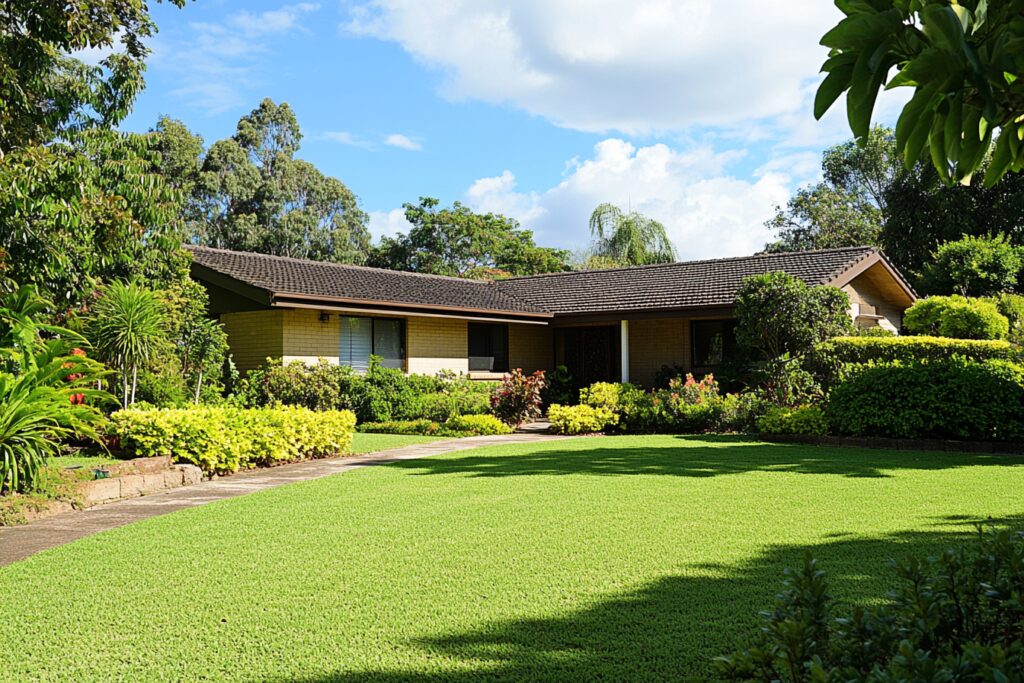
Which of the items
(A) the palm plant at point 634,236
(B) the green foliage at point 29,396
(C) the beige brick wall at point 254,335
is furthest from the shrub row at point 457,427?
(A) the palm plant at point 634,236

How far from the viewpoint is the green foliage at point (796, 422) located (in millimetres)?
14812

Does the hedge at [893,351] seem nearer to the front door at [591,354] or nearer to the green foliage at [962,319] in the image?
the green foliage at [962,319]

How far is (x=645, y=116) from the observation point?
21.6 meters

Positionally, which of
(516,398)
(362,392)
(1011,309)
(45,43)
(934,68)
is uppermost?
(45,43)

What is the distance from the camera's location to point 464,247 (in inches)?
1833

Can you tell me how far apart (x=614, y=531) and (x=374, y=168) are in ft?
104

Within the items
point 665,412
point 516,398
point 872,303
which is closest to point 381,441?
point 516,398

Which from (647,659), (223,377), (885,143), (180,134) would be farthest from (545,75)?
(885,143)

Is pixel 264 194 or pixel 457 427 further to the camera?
pixel 264 194

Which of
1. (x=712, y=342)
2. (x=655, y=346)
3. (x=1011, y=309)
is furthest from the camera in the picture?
(x=655, y=346)

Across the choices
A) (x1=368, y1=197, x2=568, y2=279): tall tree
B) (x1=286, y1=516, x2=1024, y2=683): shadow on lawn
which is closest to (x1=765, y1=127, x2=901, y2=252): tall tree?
(x1=368, y1=197, x2=568, y2=279): tall tree

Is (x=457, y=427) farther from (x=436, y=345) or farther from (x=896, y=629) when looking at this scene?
(x=896, y=629)

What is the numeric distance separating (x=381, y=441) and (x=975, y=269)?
20.5 metres

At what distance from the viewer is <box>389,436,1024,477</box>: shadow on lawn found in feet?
35.5
